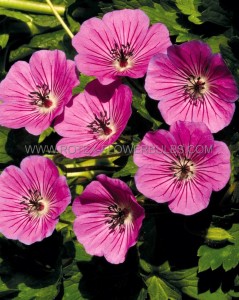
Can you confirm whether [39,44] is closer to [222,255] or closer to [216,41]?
[216,41]

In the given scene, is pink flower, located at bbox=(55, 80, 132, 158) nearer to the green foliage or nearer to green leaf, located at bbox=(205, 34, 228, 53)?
the green foliage

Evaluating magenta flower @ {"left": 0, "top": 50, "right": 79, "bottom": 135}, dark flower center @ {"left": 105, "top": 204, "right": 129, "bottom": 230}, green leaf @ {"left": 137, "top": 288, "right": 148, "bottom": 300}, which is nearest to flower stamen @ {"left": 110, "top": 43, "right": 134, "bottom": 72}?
magenta flower @ {"left": 0, "top": 50, "right": 79, "bottom": 135}

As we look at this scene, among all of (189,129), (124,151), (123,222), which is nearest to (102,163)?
(124,151)

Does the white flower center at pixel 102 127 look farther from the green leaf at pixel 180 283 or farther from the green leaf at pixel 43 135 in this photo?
the green leaf at pixel 180 283

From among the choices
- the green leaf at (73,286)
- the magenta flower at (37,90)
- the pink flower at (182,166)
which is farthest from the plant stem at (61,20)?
the green leaf at (73,286)

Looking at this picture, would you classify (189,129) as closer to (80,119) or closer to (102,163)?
(80,119)
